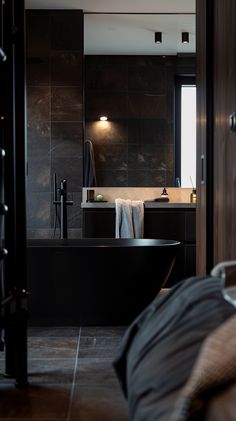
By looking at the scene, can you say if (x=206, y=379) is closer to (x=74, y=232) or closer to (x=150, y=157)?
(x=74, y=232)

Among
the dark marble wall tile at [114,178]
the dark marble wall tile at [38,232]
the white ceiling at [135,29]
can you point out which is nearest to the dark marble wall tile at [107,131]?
the dark marble wall tile at [114,178]

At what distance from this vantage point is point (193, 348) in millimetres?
894

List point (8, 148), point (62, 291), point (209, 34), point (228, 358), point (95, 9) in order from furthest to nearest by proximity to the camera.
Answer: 1. point (95, 9)
2. point (62, 291)
3. point (209, 34)
4. point (8, 148)
5. point (228, 358)

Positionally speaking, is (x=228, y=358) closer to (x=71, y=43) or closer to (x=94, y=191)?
(x=94, y=191)

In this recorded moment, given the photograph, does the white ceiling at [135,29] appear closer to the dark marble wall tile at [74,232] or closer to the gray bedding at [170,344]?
the dark marble wall tile at [74,232]

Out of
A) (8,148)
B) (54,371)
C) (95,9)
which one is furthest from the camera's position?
(95,9)

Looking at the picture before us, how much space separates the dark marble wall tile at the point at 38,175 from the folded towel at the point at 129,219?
0.82 m

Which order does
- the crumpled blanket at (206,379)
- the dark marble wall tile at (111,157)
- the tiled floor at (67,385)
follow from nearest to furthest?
the crumpled blanket at (206,379)
the tiled floor at (67,385)
the dark marble wall tile at (111,157)

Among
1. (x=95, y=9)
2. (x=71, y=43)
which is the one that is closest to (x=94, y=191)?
(x=71, y=43)

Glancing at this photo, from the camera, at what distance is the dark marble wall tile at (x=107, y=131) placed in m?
5.09

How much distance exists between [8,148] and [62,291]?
1.42 m

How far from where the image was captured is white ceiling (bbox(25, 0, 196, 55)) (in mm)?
5027

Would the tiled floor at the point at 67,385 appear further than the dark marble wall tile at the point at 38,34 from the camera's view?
No

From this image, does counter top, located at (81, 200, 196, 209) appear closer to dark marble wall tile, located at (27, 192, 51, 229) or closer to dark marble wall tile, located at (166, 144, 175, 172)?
dark marble wall tile, located at (27, 192, 51, 229)
